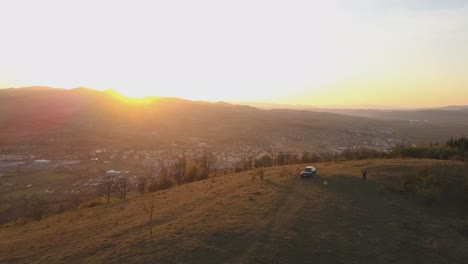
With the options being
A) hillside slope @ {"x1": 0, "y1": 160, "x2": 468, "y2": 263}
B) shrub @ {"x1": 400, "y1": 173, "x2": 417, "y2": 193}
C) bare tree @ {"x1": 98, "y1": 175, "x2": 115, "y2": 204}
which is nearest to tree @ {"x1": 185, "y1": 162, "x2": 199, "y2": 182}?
bare tree @ {"x1": 98, "y1": 175, "x2": 115, "y2": 204}

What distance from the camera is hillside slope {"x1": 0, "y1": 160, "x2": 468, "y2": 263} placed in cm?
1972

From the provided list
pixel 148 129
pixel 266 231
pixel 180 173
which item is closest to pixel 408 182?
pixel 266 231

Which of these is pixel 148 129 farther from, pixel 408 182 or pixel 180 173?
pixel 408 182

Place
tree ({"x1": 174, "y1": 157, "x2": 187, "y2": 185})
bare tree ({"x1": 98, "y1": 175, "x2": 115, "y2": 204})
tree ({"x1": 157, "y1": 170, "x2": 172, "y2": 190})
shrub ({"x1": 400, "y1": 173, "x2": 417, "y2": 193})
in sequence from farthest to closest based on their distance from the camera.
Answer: tree ({"x1": 174, "y1": 157, "x2": 187, "y2": 185}), tree ({"x1": 157, "y1": 170, "x2": 172, "y2": 190}), bare tree ({"x1": 98, "y1": 175, "x2": 115, "y2": 204}), shrub ({"x1": 400, "y1": 173, "x2": 417, "y2": 193})

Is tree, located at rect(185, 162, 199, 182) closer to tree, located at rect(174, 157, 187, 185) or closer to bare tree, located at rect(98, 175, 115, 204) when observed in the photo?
tree, located at rect(174, 157, 187, 185)

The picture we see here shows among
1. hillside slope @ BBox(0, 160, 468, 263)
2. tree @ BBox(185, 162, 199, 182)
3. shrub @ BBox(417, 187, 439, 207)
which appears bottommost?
tree @ BBox(185, 162, 199, 182)

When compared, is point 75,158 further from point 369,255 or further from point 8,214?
point 369,255

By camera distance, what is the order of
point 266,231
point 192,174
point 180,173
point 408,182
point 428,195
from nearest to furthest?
point 266,231 → point 428,195 → point 408,182 → point 192,174 → point 180,173

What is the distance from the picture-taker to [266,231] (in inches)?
852

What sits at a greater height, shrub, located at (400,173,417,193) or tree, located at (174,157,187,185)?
shrub, located at (400,173,417,193)

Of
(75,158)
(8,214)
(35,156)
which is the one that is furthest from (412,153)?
(35,156)

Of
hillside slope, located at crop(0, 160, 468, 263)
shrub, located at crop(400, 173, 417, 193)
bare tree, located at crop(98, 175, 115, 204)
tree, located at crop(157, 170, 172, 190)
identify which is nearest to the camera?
hillside slope, located at crop(0, 160, 468, 263)

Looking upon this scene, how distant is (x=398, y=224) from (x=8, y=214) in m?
49.4

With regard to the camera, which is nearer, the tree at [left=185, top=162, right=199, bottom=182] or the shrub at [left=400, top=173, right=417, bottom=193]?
the shrub at [left=400, top=173, right=417, bottom=193]
